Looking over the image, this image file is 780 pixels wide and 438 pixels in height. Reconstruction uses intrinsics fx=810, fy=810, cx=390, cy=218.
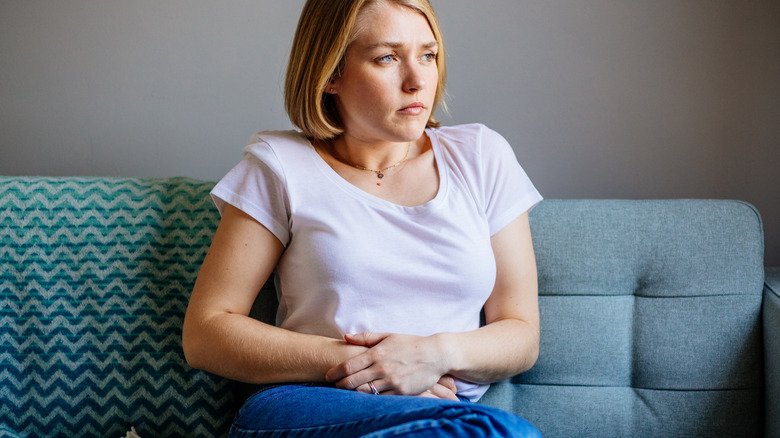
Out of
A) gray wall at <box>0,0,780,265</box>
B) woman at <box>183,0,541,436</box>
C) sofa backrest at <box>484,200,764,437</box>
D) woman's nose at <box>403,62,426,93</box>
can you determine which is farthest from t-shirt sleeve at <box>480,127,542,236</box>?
gray wall at <box>0,0,780,265</box>

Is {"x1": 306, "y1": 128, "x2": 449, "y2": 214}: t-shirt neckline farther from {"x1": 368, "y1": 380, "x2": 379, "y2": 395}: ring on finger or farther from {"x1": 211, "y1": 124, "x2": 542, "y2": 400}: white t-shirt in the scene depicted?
{"x1": 368, "y1": 380, "x2": 379, "y2": 395}: ring on finger

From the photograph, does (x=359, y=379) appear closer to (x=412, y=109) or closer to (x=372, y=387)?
(x=372, y=387)

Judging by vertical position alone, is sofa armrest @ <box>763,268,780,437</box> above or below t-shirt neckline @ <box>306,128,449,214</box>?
below

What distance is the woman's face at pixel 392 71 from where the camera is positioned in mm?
1390

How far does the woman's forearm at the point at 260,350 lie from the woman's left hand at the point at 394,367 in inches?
0.9

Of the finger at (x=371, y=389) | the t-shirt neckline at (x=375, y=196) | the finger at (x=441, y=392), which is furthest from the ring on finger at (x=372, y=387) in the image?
the t-shirt neckline at (x=375, y=196)

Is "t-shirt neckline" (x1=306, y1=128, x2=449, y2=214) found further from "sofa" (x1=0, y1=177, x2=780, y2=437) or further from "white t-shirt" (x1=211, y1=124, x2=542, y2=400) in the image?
"sofa" (x1=0, y1=177, x2=780, y2=437)

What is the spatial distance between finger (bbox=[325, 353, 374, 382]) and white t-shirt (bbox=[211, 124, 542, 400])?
3.9 inches

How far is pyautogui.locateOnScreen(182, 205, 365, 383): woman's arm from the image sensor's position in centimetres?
135

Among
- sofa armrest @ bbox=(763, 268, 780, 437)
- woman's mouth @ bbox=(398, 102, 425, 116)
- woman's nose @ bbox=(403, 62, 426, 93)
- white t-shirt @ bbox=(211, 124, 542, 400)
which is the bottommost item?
sofa armrest @ bbox=(763, 268, 780, 437)

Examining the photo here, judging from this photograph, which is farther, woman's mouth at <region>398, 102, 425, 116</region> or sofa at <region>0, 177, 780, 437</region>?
sofa at <region>0, 177, 780, 437</region>

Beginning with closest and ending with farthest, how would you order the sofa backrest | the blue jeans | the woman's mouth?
1. the blue jeans
2. the woman's mouth
3. the sofa backrest

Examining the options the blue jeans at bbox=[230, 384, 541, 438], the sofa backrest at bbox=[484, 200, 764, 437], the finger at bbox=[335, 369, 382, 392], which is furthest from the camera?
the sofa backrest at bbox=[484, 200, 764, 437]

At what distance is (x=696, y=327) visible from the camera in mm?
1512
